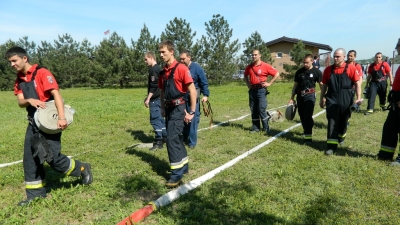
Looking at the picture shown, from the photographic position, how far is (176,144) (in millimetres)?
4402

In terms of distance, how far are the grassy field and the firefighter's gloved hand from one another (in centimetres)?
66

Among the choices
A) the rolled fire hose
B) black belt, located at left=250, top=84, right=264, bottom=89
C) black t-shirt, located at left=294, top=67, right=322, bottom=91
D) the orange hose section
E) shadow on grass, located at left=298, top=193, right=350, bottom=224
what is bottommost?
shadow on grass, located at left=298, top=193, right=350, bottom=224

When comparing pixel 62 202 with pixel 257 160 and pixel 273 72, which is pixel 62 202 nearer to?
pixel 257 160

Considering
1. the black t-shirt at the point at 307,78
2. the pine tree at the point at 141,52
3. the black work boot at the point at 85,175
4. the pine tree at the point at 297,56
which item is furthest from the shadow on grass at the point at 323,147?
the pine tree at the point at 141,52

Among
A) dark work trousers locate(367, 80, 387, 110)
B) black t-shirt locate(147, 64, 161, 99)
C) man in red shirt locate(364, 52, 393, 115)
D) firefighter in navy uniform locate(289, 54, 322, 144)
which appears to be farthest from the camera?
dark work trousers locate(367, 80, 387, 110)

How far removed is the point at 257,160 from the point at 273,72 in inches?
109

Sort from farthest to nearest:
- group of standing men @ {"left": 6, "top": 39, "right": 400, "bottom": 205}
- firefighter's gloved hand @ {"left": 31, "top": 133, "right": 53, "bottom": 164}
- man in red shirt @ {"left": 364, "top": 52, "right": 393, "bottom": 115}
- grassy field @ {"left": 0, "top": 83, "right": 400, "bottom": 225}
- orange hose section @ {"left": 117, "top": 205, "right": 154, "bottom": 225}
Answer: man in red shirt @ {"left": 364, "top": 52, "right": 393, "bottom": 115}, group of standing men @ {"left": 6, "top": 39, "right": 400, "bottom": 205}, firefighter's gloved hand @ {"left": 31, "top": 133, "right": 53, "bottom": 164}, grassy field @ {"left": 0, "top": 83, "right": 400, "bottom": 225}, orange hose section @ {"left": 117, "top": 205, "right": 154, "bottom": 225}

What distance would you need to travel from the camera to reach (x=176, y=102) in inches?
175

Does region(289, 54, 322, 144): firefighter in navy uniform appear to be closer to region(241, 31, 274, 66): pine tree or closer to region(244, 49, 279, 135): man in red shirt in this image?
region(244, 49, 279, 135): man in red shirt

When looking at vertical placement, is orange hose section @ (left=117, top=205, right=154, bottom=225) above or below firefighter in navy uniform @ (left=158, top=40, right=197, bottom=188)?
below

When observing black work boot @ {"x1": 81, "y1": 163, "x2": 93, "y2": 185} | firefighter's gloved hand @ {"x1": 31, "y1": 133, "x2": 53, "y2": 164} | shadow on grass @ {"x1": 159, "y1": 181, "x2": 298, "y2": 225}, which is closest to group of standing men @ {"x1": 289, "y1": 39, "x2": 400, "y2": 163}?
shadow on grass @ {"x1": 159, "y1": 181, "x2": 298, "y2": 225}

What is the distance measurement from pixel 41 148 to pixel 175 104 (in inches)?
73.5

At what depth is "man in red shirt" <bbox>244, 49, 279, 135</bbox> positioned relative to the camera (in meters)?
7.41

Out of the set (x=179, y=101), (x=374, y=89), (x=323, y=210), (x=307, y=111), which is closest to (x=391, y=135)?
(x=307, y=111)
